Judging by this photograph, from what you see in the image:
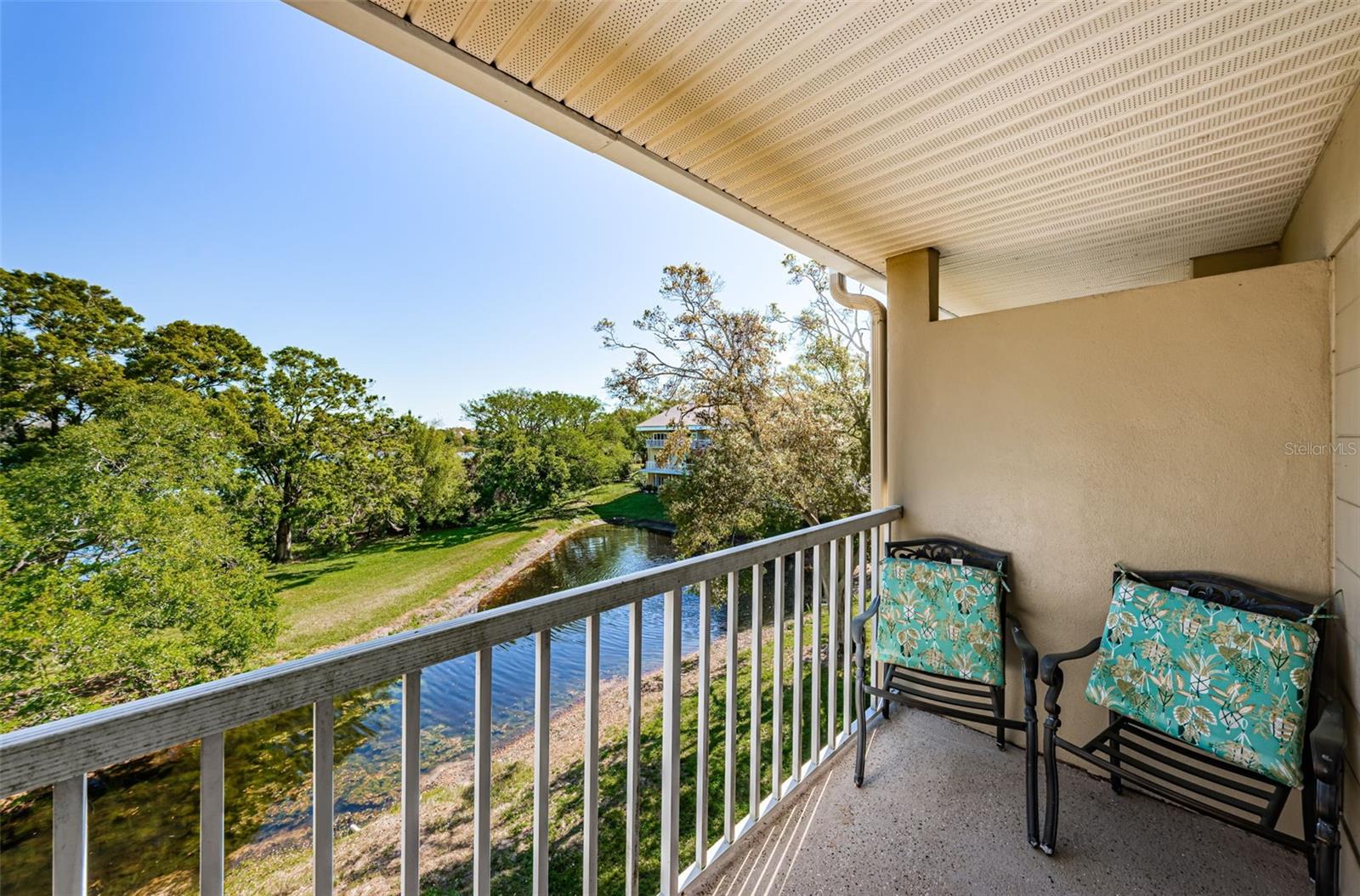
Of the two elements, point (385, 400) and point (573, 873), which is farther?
point (385, 400)

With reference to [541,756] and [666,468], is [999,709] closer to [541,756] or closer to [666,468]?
[541,756]

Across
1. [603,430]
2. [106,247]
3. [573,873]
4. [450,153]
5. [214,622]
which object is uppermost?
[450,153]

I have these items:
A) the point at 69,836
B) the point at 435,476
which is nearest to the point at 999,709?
the point at 69,836

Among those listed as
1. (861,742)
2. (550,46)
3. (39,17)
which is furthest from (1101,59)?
(39,17)

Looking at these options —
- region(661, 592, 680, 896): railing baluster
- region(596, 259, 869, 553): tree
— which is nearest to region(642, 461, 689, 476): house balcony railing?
region(596, 259, 869, 553): tree

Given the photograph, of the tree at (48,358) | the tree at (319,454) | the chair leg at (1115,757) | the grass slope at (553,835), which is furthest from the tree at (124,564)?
the chair leg at (1115,757)

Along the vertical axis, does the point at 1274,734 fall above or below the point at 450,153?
below

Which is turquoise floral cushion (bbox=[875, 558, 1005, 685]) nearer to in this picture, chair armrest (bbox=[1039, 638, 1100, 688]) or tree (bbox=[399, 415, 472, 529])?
chair armrest (bbox=[1039, 638, 1100, 688])

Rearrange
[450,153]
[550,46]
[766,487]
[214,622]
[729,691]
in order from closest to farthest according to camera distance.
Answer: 1. [550,46]
2. [729,691]
3. [214,622]
4. [450,153]
5. [766,487]

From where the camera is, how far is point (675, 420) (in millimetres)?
8203

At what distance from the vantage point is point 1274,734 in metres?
1.59

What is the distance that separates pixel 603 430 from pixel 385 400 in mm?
3268

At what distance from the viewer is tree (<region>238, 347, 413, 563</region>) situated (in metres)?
6.02

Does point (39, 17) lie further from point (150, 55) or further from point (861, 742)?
point (861, 742)
